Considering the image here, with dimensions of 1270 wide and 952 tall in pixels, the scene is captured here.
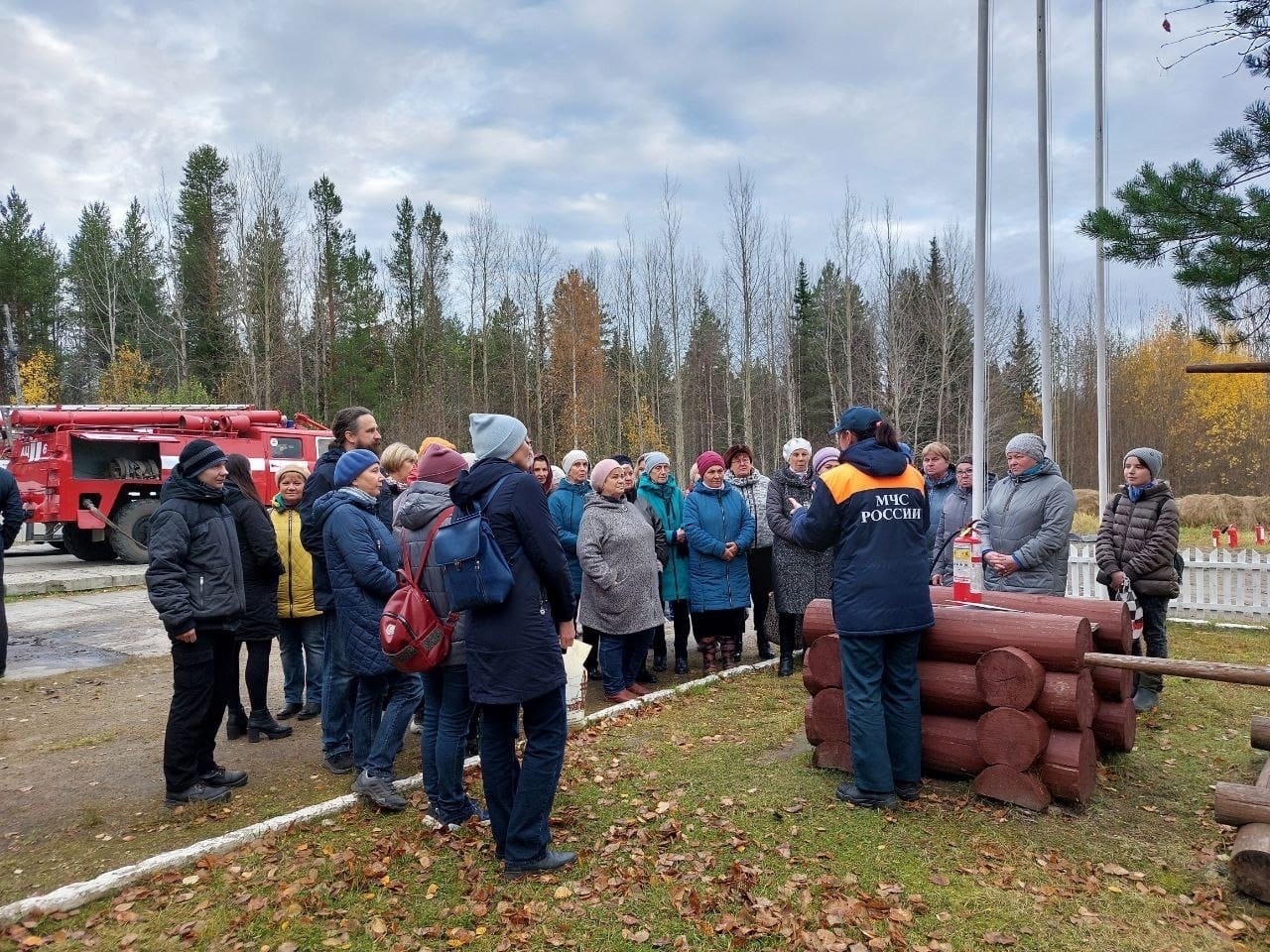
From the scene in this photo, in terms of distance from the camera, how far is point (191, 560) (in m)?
4.62

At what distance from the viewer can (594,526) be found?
6523mm

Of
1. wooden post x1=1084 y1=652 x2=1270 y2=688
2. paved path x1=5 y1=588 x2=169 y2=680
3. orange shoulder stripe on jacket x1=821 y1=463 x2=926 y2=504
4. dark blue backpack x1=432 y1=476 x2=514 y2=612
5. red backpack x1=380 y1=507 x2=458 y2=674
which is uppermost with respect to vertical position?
orange shoulder stripe on jacket x1=821 y1=463 x2=926 y2=504

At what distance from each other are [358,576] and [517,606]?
1.39 metres

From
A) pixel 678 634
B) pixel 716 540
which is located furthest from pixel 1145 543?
pixel 678 634

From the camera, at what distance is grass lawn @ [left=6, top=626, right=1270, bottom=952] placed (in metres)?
3.26

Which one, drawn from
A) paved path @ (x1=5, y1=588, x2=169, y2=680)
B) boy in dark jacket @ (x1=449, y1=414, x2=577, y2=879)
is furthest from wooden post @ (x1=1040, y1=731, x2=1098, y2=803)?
paved path @ (x1=5, y1=588, x2=169, y2=680)

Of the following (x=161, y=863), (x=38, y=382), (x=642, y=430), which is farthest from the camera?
(x=642, y=430)

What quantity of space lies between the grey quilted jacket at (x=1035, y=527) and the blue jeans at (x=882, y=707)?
1.67m

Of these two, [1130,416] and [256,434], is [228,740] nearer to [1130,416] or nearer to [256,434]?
[256,434]

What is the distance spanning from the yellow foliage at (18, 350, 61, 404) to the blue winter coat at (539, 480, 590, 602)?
37.3 metres

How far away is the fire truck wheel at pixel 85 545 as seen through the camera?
50.5 ft

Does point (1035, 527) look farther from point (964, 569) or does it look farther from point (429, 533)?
point (429, 533)

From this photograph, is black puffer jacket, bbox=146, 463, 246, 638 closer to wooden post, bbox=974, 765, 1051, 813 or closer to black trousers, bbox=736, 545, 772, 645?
wooden post, bbox=974, 765, 1051, 813

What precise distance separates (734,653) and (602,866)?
4097mm
